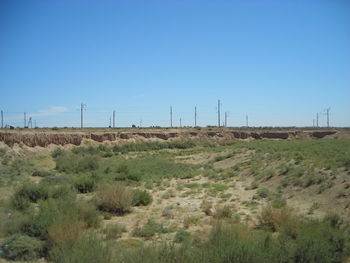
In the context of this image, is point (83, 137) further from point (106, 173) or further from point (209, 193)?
point (209, 193)

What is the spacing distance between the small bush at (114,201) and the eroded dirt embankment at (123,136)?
36.2m

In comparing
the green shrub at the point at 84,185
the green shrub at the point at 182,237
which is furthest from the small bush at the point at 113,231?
the green shrub at the point at 84,185

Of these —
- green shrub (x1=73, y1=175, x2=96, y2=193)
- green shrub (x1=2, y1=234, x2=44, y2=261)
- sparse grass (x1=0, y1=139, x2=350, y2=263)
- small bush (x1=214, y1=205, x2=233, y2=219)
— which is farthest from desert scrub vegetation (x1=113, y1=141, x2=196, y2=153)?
green shrub (x1=2, y1=234, x2=44, y2=261)

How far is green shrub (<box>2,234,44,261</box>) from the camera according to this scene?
8.87 meters

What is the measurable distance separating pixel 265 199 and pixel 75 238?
12.0 m

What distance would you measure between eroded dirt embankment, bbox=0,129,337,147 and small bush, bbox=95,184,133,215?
36.2 m

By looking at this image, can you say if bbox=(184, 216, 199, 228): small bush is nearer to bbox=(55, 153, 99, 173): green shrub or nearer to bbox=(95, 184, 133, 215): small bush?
bbox=(95, 184, 133, 215): small bush

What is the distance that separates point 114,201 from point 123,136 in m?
55.9

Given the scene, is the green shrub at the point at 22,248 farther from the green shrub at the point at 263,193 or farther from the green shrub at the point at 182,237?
the green shrub at the point at 263,193

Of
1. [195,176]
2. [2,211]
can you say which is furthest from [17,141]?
[2,211]

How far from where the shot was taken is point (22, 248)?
9086 millimetres

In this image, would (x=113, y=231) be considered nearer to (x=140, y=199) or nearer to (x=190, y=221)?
(x=190, y=221)

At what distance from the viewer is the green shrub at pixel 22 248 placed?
8.87 metres

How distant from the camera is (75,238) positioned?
8844mm
